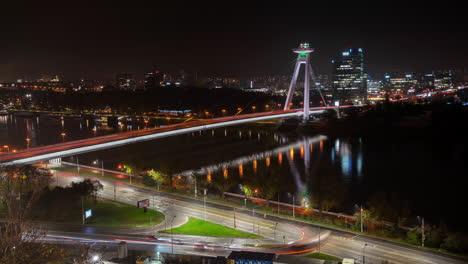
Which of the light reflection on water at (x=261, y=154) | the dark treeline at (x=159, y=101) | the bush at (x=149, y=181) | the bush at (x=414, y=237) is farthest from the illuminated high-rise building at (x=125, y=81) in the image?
the bush at (x=414, y=237)

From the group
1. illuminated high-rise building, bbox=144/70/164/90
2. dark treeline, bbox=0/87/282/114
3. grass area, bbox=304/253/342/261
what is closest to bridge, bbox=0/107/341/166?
grass area, bbox=304/253/342/261

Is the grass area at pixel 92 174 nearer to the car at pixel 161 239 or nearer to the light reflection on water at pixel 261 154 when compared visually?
the light reflection on water at pixel 261 154

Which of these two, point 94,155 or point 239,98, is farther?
point 239,98

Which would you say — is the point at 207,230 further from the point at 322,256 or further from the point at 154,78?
the point at 154,78

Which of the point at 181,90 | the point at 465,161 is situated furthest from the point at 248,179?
the point at 181,90

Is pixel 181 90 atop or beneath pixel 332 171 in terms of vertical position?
atop

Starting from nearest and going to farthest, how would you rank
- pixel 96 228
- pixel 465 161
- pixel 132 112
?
pixel 96 228 < pixel 465 161 < pixel 132 112

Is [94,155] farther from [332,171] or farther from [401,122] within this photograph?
[401,122]
